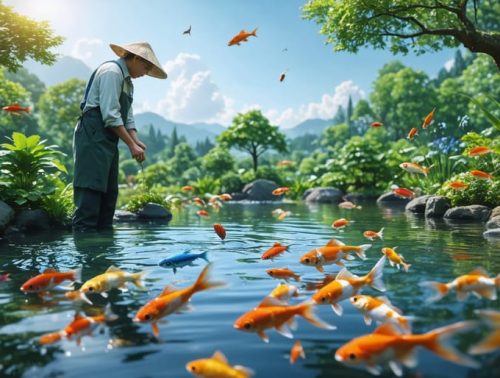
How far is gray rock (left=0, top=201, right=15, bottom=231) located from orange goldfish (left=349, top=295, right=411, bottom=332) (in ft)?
22.8

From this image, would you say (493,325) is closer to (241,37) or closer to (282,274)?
(282,274)

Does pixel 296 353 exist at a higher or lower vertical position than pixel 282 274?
lower

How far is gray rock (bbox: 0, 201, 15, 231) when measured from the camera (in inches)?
307

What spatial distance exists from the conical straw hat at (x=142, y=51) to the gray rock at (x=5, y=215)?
3.58m

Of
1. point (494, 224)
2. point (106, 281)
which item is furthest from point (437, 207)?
point (106, 281)

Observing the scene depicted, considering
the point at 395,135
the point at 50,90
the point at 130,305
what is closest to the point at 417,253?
the point at 130,305

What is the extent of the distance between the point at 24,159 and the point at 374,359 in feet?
30.6

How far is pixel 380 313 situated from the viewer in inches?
99.2

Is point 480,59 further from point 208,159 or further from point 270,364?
point 270,364

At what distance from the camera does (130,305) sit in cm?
319

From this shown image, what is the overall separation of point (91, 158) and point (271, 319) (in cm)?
465

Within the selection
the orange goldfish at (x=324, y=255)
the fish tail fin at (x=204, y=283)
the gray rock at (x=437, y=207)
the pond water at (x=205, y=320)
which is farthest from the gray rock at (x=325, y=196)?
the fish tail fin at (x=204, y=283)

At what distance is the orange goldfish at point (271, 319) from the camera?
2262 millimetres

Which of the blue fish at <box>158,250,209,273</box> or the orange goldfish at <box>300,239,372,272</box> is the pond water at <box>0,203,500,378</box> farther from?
the orange goldfish at <box>300,239,372,272</box>
